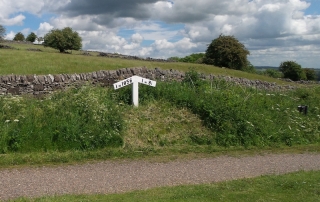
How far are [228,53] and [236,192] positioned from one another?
121 feet

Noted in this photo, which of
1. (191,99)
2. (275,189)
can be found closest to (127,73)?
(191,99)

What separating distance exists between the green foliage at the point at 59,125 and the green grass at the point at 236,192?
3.00 metres

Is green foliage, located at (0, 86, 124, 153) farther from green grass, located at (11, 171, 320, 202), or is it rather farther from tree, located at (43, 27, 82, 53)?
tree, located at (43, 27, 82, 53)

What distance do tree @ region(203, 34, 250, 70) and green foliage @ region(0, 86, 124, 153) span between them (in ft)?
109

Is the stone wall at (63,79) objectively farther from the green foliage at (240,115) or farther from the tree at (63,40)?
the tree at (63,40)

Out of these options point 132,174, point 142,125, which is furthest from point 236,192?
point 142,125

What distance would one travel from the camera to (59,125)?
9.06 metres

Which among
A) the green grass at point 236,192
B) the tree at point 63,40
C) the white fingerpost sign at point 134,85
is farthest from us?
the tree at point 63,40

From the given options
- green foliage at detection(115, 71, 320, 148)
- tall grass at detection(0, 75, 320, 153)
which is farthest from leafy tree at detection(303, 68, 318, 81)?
tall grass at detection(0, 75, 320, 153)

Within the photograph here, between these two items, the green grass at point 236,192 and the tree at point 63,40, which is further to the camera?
the tree at point 63,40

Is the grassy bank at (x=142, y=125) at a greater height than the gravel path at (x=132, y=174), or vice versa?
the grassy bank at (x=142, y=125)

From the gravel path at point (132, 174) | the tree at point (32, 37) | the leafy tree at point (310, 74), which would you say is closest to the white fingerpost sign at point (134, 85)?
the gravel path at point (132, 174)

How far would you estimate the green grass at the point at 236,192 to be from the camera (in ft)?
19.3

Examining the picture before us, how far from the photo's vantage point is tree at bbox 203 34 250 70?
42.0 meters
